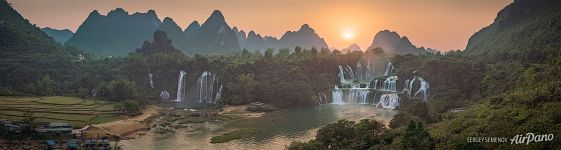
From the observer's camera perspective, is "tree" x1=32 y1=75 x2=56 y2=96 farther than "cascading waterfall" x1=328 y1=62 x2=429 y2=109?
Yes

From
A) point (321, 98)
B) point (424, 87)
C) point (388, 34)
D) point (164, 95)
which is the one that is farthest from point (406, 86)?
point (388, 34)

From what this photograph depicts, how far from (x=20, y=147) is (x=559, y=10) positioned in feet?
258

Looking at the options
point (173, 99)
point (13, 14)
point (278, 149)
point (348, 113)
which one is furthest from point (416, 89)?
point (13, 14)

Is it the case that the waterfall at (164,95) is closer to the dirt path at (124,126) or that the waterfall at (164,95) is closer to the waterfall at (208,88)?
the waterfall at (208,88)

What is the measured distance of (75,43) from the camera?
511 feet

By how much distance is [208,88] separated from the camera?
7662cm

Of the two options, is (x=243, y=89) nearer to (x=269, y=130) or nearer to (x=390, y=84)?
(x=269, y=130)

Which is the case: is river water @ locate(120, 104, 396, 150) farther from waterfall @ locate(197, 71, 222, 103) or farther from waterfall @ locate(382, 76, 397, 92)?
waterfall @ locate(197, 71, 222, 103)

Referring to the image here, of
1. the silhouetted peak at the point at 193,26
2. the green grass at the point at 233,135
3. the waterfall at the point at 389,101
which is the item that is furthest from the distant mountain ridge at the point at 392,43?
the green grass at the point at 233,135

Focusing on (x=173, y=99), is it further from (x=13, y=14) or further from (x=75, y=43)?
(x=75, y=43)

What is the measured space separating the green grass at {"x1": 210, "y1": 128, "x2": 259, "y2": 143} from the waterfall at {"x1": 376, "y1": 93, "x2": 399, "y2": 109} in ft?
79.1

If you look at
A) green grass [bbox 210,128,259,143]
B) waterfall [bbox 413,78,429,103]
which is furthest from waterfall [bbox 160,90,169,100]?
waterfall [bbox 413,78,429,103]

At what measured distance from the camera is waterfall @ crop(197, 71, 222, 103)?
74375 mm

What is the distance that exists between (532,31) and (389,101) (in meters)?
31.9
